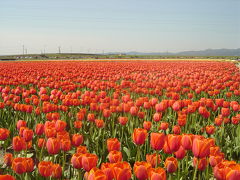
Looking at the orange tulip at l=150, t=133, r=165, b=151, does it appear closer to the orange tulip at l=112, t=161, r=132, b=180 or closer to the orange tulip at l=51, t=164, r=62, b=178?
the orange tulip at l=112, t=161, r=132, b=180

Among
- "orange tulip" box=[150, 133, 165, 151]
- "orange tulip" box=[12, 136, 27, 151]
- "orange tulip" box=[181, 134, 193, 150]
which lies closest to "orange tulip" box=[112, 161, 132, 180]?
"orange tulip" box=[150, 133, 165, 151]

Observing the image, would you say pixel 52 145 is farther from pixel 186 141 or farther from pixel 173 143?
pixel 186 141

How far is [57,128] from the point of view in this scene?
10.6 feet

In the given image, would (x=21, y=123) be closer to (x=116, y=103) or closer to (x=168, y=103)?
(x=116, y=103)

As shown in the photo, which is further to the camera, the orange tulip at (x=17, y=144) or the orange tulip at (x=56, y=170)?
the orange tulip at (x=17, y=144)

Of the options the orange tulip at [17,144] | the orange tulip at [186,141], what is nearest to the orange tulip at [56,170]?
the orange tulip at [17,144]

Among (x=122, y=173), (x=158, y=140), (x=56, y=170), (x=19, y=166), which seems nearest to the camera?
(x=122, y=173)

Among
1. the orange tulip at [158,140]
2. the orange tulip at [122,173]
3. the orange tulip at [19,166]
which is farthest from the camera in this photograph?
the orange tulip at [158,140]

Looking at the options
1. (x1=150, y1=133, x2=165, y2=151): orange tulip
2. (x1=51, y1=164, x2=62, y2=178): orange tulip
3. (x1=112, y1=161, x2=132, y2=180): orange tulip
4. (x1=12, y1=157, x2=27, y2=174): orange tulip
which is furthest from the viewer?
(x1=150, y1=133, x2=165, y2=151): orange tulip

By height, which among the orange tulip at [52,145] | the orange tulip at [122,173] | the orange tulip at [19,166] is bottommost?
the orange tulip at [19,166]

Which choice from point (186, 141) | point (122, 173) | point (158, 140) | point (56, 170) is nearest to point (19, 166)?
point (56, 170)

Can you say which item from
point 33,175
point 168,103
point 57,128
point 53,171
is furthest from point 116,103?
point 53,171

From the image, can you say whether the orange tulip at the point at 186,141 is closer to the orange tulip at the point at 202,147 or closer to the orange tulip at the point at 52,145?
the orange tulip at the point at 202,147

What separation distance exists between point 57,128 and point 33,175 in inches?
23.3
